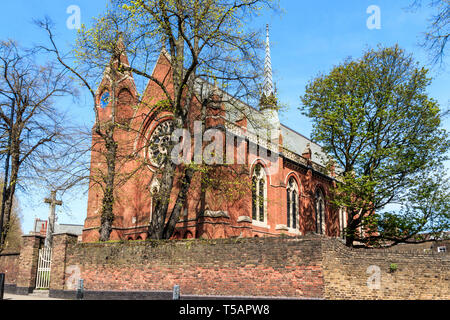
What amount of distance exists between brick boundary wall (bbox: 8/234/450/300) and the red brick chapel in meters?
4.69

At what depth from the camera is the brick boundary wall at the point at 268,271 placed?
13305 millimetres

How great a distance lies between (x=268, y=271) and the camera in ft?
45.4

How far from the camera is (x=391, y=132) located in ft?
75.5

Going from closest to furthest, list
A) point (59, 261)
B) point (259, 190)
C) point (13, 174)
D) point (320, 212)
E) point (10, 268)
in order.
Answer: point (59, 261) < point (10, 268) < point (13, 174) < point (259, 190) < point (320, 212)

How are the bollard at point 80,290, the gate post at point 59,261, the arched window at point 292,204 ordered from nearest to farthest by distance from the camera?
1. the bollard at point 80,290
2. the gate post at point 59,261
3. the arched window at point 292,204

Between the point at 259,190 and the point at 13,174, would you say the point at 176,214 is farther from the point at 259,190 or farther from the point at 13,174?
the point at 259,190

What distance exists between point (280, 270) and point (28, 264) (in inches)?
492

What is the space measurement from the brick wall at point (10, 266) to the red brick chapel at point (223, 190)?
17.7ft

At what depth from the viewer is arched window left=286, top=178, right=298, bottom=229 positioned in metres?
30.3

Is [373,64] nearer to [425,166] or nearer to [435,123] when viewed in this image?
[435,123]

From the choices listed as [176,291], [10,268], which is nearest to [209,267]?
[176,291]

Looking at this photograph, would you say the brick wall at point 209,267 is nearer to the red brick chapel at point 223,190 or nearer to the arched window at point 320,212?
the red brick chapel at point 223,190

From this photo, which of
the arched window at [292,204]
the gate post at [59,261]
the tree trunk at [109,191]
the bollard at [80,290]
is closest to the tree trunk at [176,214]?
the tree trunk at [109,191]

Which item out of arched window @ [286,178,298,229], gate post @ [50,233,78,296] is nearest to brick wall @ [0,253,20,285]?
gate post @ [50,233,78,296]
